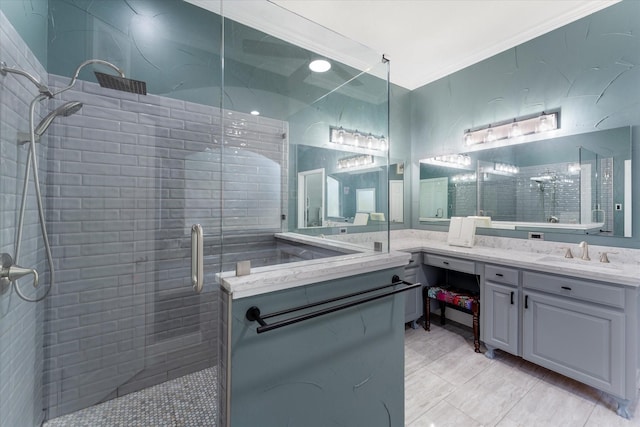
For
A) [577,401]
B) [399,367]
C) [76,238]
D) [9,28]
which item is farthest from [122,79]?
[577,401]

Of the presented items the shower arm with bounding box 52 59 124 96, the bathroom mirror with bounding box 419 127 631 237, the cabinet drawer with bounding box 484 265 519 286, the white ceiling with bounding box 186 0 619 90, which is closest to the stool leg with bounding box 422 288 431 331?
the cabinet drawer with bounding box 484 265 519 286

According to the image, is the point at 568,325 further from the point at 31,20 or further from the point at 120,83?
the point at 31,20

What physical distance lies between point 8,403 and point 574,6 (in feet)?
14.6

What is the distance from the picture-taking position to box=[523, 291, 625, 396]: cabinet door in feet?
5.66

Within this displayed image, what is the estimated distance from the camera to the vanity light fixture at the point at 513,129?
246 cm

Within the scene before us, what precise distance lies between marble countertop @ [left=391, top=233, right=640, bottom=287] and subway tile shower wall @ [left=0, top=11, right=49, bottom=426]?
2704mm

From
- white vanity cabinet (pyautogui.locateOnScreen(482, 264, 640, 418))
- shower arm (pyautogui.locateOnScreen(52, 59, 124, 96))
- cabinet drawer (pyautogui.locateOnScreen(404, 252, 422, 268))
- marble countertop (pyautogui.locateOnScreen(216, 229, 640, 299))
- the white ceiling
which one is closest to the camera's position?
marble countertop (pyautogui.locateOnScreen(216, 229, 640, 299))

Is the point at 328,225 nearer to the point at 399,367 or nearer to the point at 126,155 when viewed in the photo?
the point at 399,367

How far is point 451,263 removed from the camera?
2.63 meters

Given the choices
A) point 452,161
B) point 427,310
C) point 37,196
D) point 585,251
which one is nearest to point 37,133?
point 37,196

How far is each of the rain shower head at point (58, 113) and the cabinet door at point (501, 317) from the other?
10.7ft

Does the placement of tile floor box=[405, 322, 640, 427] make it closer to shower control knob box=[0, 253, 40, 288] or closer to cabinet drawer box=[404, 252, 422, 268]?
cabinet drawer box=[404, 252, 422, 268]

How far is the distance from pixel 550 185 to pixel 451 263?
1103mm

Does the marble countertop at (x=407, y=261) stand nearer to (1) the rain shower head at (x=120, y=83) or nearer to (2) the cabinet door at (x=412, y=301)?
(2) the cabinet door at (x=412, y=301)
